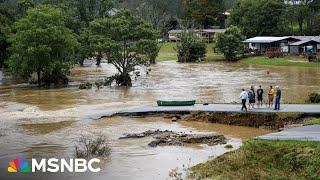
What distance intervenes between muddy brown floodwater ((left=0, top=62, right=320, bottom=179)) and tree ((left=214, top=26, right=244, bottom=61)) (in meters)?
13.6

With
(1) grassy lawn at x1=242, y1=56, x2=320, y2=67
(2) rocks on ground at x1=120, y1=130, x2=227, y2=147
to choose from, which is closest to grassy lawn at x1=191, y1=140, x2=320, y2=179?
(2) rocks on ground at x1=120, y1=130, x2=227, y2=147

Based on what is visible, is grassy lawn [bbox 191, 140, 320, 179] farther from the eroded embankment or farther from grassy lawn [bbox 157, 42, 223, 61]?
grassy lawn [bbox 157, 42, 223, 61]

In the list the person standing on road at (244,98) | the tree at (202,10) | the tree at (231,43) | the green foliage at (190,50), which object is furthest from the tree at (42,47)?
the tree at (202,10)

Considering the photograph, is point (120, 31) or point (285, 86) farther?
point (120, 31)

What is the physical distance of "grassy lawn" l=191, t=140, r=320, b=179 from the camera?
68.1 feet

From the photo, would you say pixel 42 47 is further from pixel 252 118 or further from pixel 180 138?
pixel 180 138

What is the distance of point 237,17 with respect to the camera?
118125 mm

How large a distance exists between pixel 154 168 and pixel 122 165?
175 cm

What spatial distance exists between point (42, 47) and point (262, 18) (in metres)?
59.7

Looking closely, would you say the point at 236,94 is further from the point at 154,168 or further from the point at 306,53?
the point at 306,53

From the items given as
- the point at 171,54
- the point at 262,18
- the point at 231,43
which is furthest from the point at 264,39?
the point at 171,54

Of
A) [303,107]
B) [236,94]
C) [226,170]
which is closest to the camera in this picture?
[226,170]

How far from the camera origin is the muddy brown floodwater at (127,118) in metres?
27.0

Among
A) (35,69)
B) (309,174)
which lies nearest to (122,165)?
(309,174)
